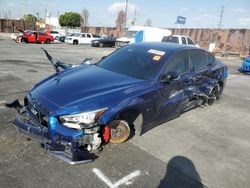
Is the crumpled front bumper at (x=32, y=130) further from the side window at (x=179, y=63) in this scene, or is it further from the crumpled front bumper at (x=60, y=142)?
the side window at (x=179, y=63)

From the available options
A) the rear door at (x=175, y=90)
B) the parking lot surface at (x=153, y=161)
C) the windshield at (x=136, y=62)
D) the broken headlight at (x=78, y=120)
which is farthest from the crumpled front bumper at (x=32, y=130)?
the rear door at (x=175, y=90)

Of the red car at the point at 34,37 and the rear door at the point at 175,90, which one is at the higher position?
the rear door at the point at 175,90

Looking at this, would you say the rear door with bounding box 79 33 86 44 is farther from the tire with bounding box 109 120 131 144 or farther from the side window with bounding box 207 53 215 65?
the tire with bounding box 109 120 131 144

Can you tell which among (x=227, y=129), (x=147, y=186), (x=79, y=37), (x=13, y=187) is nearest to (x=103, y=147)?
(x=147, y=186)

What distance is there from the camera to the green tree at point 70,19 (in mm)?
61750

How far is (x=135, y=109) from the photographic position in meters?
3.64

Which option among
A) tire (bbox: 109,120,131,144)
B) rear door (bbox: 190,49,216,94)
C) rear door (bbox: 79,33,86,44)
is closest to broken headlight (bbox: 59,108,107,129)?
tire (bbox: 109,120,131,144)

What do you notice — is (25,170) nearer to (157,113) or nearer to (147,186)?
(147,186)

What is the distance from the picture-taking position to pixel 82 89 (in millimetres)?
3494

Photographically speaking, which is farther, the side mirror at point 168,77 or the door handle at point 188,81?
the door handle at point 188,81

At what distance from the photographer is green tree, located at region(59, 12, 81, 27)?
61.8 metres

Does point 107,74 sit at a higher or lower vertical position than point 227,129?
higher

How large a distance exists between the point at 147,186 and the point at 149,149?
3.05ft

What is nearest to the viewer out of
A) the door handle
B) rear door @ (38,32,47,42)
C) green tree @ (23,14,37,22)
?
the door handle
